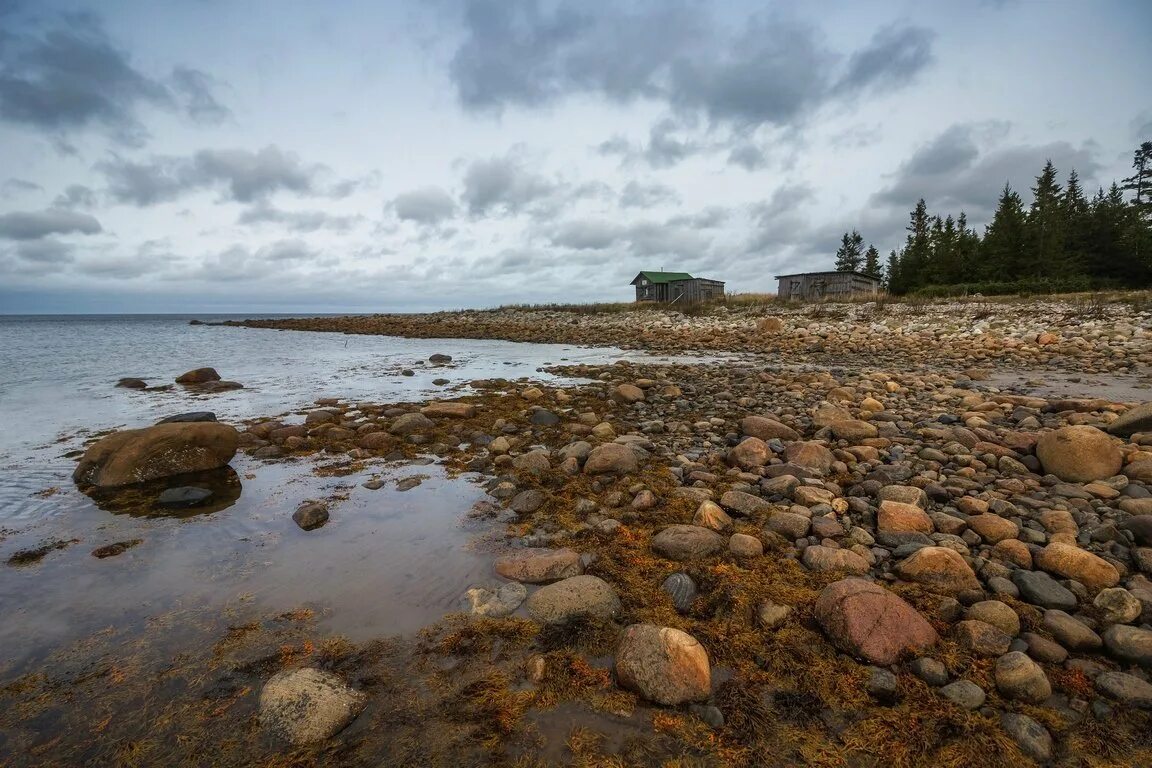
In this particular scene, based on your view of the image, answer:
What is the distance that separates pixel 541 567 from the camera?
161 inches

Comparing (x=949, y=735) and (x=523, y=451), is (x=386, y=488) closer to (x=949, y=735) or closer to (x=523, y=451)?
(x=523, y=451)

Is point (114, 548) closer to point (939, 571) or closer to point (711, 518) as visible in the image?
point (711, 518)

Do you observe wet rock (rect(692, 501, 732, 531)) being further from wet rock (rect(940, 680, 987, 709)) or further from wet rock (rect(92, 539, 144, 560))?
wet rock (rect(92, 539, 144, 560))

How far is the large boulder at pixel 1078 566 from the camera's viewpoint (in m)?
3.39

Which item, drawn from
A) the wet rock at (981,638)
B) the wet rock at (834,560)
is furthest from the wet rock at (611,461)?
the wet rock at (981,638)

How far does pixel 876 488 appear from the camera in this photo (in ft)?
17.0

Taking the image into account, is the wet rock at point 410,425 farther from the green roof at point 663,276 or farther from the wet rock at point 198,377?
the green roof at point 663,276

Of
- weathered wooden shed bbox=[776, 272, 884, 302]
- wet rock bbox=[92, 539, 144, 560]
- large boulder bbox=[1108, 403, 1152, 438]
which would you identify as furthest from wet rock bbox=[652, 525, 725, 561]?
weathered wooden shed bbox=[776, 272, 884, 302]

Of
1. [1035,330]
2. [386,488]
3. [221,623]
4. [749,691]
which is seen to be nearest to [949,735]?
[749,691]

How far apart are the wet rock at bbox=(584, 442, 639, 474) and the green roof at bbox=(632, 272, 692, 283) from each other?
148ft

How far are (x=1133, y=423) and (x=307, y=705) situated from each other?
953 cm

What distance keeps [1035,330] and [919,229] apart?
47686 mm

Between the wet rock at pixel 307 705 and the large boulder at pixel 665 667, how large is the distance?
150 cm

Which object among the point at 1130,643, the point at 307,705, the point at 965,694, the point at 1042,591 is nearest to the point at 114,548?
the point at 307,705
